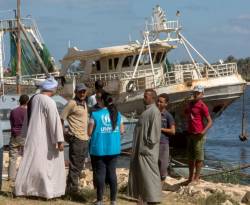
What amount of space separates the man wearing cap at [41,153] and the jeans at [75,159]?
65 centimetres

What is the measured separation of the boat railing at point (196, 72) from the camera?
24.0 metres

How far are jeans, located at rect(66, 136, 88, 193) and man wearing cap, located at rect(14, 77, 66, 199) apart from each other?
0.65 meters

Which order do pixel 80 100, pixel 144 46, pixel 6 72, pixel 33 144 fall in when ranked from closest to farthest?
pixel 33 144 → pixel 80 100 → pixel 144 46 → pixel 6 72

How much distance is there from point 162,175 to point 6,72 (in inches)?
973

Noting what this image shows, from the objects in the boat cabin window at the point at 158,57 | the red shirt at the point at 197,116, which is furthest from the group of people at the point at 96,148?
the boat cabin window at the point at 158,57

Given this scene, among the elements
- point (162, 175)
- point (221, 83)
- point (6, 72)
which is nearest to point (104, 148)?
point (162, 175)

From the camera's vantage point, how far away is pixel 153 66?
86.2 ft

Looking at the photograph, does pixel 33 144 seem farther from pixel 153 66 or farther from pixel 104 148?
pixel 153 66

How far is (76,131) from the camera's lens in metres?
8.04

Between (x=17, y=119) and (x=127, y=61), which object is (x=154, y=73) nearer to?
(x=127, y=61)

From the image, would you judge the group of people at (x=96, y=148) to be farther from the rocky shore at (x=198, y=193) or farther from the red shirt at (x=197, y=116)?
the red shirt at (x=197, y=116)

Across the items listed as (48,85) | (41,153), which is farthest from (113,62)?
(41,153)

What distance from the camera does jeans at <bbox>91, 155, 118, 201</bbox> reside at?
738 cm

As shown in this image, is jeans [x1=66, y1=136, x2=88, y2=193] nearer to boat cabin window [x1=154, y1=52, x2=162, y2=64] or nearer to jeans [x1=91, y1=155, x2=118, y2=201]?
jeans [x1=91, y1=155, x2=118, y2=201]
